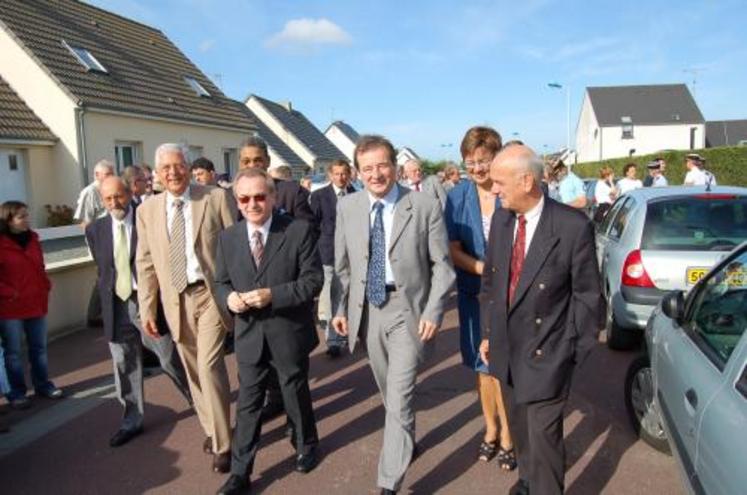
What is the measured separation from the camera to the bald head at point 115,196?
4.53m

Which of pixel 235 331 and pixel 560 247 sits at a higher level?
pixel 560 247

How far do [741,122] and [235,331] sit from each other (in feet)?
272

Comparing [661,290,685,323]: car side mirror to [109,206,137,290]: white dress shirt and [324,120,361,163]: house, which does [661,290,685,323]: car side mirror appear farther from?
[324,120,361,163]: house

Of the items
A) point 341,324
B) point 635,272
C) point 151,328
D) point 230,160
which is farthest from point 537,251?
point 230,160

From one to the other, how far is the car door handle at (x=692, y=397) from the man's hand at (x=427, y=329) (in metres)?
1.33

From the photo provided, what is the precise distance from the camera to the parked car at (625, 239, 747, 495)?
89.4 inches

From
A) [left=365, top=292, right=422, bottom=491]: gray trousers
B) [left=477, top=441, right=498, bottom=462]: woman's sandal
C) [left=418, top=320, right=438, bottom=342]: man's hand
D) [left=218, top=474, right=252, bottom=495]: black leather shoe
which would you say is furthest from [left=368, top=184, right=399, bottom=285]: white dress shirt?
[left=218, top=474, right=252, bottom=495]: black leather shoe

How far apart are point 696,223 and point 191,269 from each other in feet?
14.6

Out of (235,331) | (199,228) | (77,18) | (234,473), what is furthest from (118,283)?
(77,18)

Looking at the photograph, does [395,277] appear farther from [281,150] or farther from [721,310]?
[281,150]

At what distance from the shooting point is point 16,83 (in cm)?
1669

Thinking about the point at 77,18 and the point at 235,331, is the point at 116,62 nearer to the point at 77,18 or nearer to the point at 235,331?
the point at 77,18

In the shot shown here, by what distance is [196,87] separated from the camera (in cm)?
2384

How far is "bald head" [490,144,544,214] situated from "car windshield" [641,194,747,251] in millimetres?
3072
